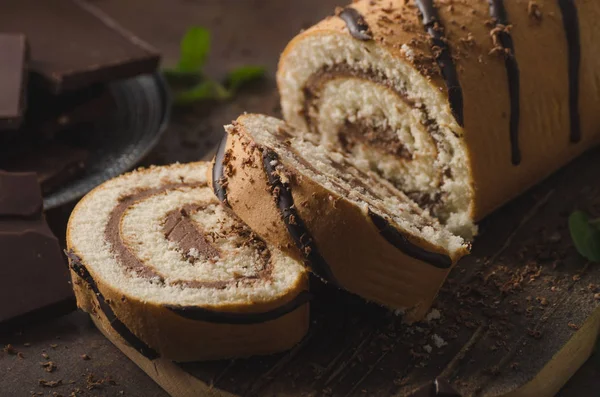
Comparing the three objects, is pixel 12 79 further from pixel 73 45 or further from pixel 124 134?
pixel 124 134

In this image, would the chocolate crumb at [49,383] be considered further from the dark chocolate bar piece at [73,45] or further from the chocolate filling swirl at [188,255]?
the dark chocolate bar piece at [73,45]

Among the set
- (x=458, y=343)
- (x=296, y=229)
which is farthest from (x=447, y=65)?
(x=458, y=343)

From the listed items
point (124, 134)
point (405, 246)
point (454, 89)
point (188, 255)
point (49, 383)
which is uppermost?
point (454, 89)

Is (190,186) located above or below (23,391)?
above

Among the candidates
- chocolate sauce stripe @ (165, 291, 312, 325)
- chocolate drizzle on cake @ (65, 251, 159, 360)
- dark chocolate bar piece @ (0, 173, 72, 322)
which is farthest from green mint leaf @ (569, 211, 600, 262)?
dark chocolate bar piece @ (0, 173, 72, 322)

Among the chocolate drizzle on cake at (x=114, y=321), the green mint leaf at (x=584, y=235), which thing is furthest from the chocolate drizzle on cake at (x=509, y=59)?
the chocolate drizzle on cake at (x=114, y=321)

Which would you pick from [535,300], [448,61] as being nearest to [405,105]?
[448,61]

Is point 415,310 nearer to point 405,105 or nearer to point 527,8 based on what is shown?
point 405,105

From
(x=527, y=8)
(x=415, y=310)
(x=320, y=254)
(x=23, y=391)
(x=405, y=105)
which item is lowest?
(x=23, y=391)
